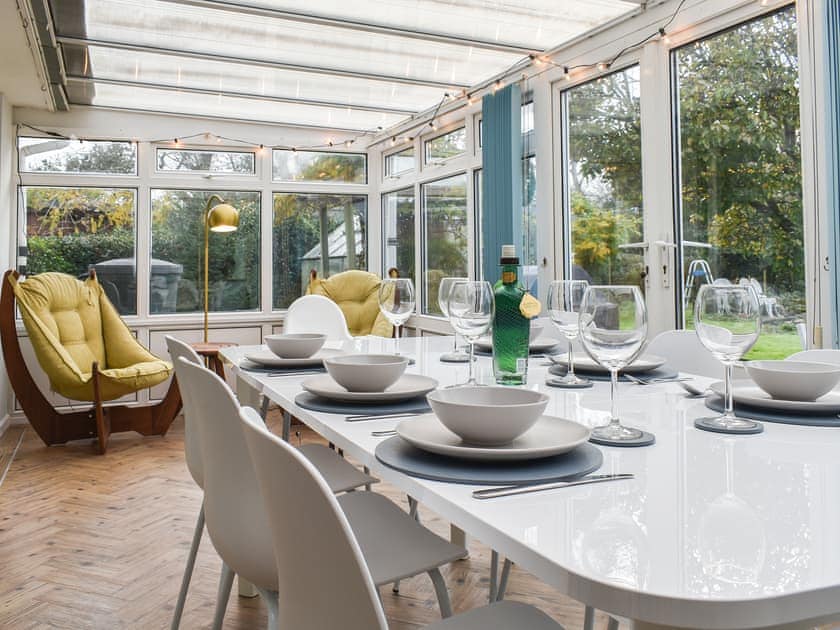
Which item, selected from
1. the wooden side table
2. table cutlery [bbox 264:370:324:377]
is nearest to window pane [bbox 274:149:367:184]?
the wooden side table

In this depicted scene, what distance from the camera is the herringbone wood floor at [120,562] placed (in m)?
2.22

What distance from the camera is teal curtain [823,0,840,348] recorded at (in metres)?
2.51

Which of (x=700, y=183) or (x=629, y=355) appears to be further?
(x=700, y=183)

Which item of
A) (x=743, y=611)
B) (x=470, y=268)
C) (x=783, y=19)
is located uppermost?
(x=783, y=19)

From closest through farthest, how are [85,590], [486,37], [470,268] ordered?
[85,590], [486,37], [470,268]

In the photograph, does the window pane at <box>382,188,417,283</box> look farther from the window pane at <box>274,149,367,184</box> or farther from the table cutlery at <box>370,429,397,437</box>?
the table cutlery at <box>370,429,397,437</box>

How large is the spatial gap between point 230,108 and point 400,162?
1.61 metres

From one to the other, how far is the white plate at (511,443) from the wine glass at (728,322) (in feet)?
0.94

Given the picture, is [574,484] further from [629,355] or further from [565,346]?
[565,346]

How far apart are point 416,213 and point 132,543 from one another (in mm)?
3727

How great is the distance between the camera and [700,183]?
3273 millimetres

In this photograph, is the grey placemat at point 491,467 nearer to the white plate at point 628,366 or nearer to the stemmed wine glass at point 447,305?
the stemmed wine glass at point 447,305

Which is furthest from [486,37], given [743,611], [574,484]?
[743,611]

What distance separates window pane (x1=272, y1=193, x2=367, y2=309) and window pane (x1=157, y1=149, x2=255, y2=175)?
41 centimetres
